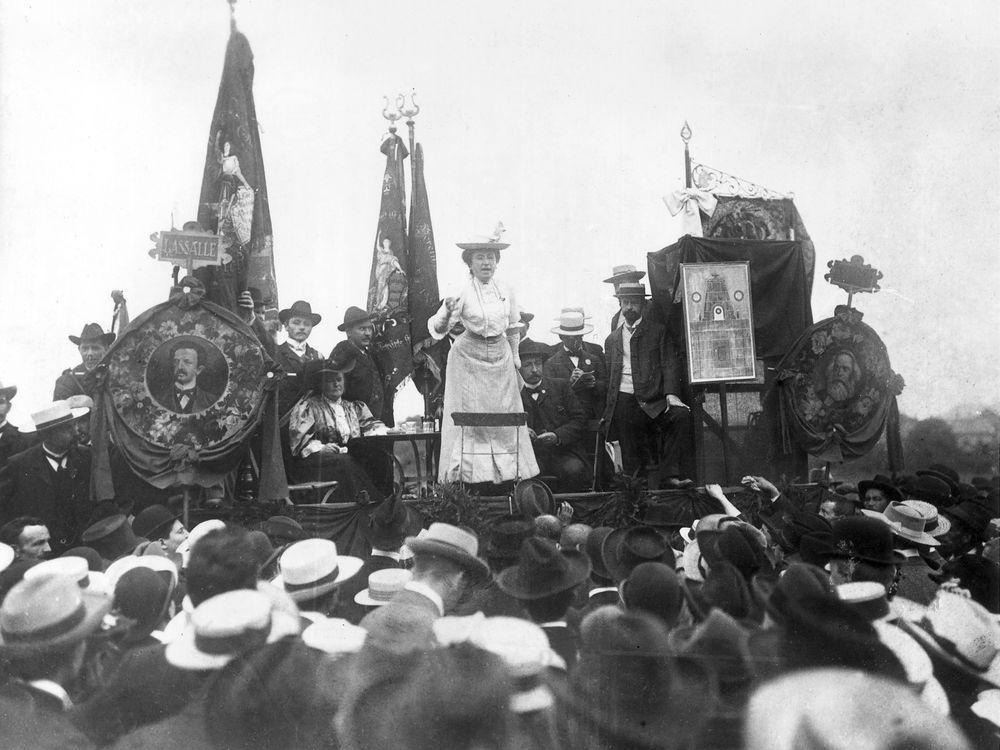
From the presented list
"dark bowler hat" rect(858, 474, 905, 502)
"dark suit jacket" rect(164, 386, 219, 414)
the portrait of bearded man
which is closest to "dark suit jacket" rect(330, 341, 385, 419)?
"dark suit jacket" rect(164, 386, 219, 414)

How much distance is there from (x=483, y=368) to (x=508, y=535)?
145 cm

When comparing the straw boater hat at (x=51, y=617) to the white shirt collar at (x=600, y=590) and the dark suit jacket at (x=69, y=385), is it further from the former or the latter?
the white shirt collar at (x=600, y=590)

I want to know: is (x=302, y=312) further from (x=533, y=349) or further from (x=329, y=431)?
(x=533, y=349)

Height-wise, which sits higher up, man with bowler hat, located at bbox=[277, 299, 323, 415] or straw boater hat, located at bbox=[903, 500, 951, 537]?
man with bowler hat, located at bbox=[277, 299, 323, 415]

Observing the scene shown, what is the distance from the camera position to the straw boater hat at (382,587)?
22.3 ft

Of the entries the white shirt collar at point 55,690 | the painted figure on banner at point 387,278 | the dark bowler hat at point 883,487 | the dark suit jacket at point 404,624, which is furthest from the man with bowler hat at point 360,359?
the dark bowler hat at point 883,487

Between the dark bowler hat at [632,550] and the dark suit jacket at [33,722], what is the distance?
3.60 m

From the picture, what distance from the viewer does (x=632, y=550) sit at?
272 inches

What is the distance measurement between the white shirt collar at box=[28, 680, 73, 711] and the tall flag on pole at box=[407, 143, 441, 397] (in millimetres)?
3321

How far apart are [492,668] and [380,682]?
732mm

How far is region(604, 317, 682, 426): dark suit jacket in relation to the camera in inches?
310

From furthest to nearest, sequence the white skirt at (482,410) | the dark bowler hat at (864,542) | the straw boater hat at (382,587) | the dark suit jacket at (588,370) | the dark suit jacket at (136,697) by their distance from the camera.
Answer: the dark suit jacket at (588,370) → the white skirt at (482,410) → the dark bowler hat at (864,542) → the straw boater hat at (382,587) → the dark suit jacket at (136,697)

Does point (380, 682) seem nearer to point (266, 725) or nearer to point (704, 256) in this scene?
point (266, 725)

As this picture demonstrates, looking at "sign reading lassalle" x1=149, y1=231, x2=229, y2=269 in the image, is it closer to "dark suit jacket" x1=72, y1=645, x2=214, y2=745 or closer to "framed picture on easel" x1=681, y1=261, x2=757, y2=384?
"dark suit jacket" x1=72, y1=645, x2=214, y2=745
